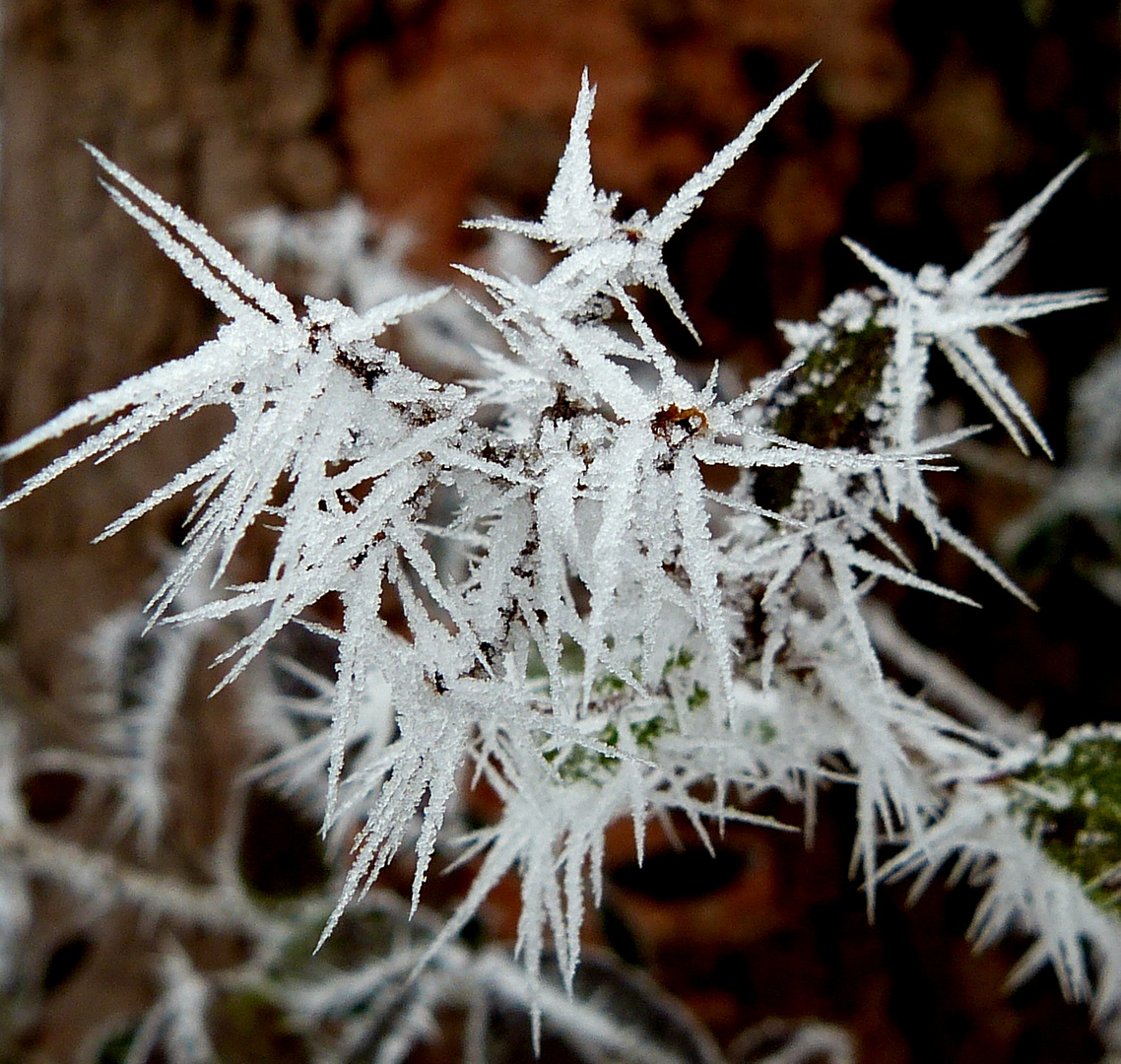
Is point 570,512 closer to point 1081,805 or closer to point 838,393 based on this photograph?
point 838,393

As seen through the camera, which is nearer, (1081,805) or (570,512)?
(570,512)

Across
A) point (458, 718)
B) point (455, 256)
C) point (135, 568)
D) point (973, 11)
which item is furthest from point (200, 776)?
point (973, 11)

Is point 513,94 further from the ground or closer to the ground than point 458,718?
further from the ground

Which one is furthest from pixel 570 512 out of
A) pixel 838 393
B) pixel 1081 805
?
pixel 1081 805

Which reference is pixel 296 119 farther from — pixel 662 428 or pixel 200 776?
pixel 662 428

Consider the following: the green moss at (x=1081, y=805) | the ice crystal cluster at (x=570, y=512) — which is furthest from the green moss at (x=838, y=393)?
the green moss at (x=1081, y=805)

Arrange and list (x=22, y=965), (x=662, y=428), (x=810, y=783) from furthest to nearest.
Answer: (x=22, y=965) < (x=810, y=783) < (x=662, y=428)

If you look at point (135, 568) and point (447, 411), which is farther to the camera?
point (135, 568)
